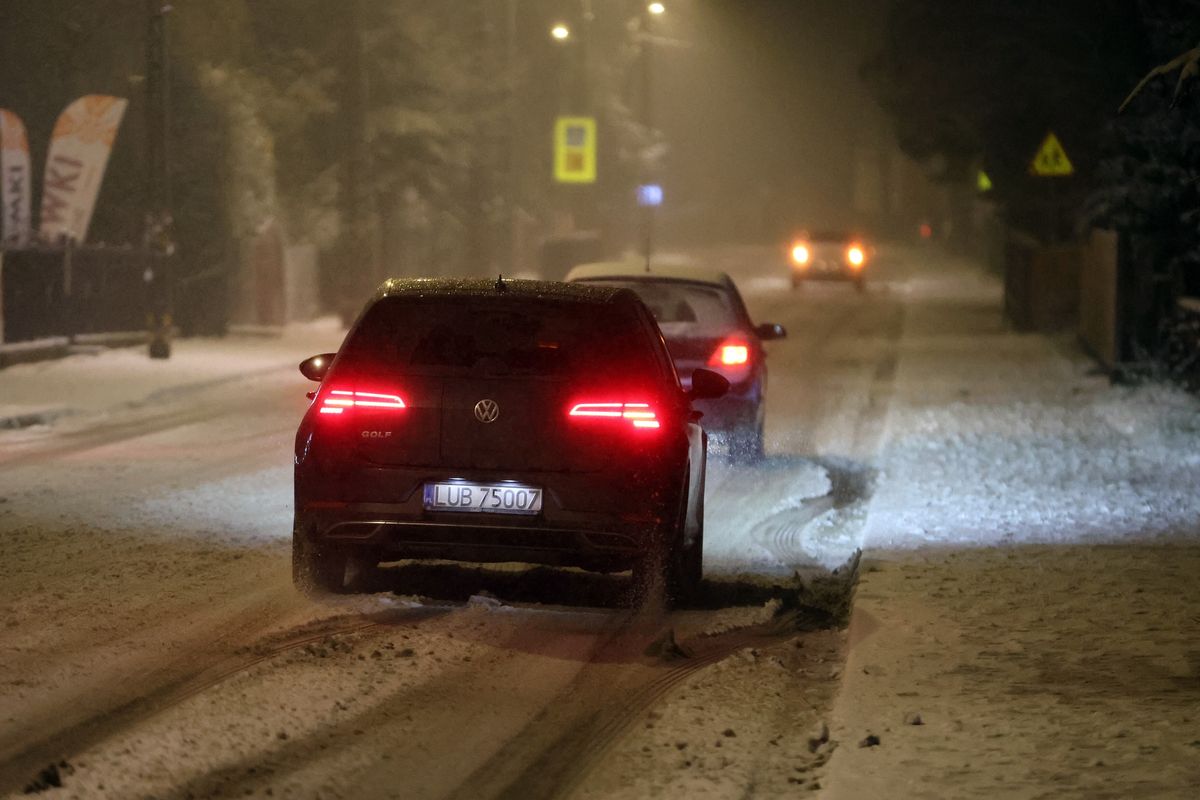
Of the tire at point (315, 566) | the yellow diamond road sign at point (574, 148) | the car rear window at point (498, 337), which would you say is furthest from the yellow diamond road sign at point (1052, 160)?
the yellow diamond road sign at point (574, 148)

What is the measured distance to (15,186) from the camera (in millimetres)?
26344

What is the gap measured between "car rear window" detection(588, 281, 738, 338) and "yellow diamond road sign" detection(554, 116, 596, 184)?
34264mm

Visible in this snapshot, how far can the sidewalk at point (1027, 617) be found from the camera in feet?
20.4

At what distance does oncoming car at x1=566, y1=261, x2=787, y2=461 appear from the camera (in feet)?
48.9

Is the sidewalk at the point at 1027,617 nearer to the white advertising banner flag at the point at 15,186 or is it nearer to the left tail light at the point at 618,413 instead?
the left tail light at the point at 618,413

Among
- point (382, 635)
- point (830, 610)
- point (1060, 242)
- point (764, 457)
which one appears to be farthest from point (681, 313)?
point (1060, 242)

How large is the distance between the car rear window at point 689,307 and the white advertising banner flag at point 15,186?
43.7ft

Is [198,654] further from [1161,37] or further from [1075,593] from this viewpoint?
[1161,37]

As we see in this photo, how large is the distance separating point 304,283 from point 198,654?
29841 mm

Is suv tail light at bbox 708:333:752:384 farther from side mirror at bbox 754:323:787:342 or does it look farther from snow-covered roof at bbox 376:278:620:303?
snow-covered roof at bbox 376:278:620:303

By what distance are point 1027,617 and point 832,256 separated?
4078cm

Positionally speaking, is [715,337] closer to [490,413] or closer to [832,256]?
[490,413]

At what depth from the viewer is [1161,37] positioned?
74.4 ft

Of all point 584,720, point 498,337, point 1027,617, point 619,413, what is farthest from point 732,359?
point 584,720
